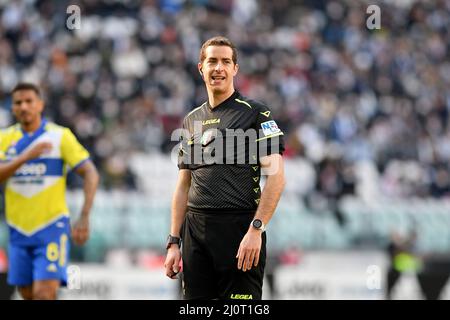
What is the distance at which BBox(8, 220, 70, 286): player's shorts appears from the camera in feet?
27.1

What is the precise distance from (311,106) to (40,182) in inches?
453

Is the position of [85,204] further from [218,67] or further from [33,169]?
[218,67]

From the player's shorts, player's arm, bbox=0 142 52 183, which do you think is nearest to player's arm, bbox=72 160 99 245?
the player's shorts

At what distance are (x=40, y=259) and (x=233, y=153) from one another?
3.10 meters

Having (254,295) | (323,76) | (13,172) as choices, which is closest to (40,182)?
(13,172)

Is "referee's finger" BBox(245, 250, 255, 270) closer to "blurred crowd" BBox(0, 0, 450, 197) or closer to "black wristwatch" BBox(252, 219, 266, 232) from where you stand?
"black wristwatch" BBox(252, 219, 266, 232)

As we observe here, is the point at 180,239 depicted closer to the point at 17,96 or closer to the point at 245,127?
the point at 245,127

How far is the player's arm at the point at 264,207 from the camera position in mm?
5531

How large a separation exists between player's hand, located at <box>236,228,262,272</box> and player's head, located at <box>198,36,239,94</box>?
972mm

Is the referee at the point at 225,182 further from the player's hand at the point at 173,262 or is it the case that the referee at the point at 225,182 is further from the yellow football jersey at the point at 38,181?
the yellow football jersey at the point at 38,181

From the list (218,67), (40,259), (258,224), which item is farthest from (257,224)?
(40,259)

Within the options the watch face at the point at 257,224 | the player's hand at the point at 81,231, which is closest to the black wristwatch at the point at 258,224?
the watch face at the point at 257,224

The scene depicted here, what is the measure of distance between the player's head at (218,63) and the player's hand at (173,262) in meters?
1.07

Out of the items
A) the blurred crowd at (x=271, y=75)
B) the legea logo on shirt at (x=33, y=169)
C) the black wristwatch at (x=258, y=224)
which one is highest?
the blurred crowd at (x=271, y=75)
